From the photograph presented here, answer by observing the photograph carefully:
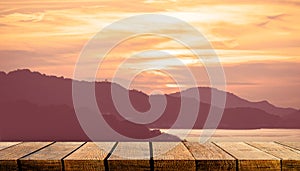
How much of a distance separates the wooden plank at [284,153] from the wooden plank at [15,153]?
0.99 m

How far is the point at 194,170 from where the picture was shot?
6.89 feet

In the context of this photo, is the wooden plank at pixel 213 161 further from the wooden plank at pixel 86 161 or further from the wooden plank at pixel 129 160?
the wooden plank at pixel 86 161

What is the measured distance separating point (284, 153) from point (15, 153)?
1089 mm

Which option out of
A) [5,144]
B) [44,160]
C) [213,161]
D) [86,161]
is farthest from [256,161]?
[5,144]

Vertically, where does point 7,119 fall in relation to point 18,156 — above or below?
below

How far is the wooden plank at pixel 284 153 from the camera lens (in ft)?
6.93

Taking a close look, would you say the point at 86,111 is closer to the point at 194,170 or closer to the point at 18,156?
the point at 18,156

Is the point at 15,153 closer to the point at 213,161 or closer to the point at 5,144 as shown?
the point at 5,144

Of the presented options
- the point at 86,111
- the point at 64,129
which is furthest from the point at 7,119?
the point at 86,111

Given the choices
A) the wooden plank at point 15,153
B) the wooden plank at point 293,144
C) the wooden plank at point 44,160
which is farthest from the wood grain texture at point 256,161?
the wooden plank at point 15,153

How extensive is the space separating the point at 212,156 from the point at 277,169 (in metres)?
0.25

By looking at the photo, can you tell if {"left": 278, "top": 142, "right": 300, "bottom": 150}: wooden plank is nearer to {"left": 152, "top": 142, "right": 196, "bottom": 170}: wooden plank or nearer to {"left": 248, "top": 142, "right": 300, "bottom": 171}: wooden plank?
{"left": 248, "top": 142, "right": 300, "bottom": 171}: wooden plank

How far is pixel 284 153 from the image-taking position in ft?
7.55

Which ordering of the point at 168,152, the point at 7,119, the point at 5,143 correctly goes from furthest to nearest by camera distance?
1. the point at 7,119
2. the point at 5,143
3. the point at 168,152
